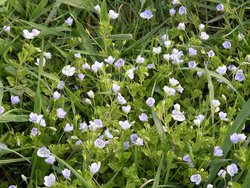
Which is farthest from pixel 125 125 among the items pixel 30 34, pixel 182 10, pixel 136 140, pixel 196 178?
pixel 182 10

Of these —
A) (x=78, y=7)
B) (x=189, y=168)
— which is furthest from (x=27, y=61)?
(x=189, y=168)

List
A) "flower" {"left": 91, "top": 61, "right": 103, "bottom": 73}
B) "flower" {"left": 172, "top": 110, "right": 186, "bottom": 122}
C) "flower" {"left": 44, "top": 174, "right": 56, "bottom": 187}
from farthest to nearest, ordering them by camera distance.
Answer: "flower" {"left": 91, "top": 61, "right": 103, "bottom": 73}
"flower" {"left": 172, "top": 110, "right": 186, "bottom": 122}
"flower" {"left": 44, "top": 174, "right": 56, "bottom": 187}

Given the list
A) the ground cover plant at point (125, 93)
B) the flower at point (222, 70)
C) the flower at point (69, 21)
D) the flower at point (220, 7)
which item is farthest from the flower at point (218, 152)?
the flower at point (69, 21)

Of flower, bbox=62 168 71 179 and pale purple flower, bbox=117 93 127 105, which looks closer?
flower, bbox=62 168 71 179

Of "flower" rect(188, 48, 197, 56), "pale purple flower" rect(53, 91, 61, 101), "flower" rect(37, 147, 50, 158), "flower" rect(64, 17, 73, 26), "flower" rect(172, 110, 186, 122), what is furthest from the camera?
"flower" rect(64, 17, 73, 26)

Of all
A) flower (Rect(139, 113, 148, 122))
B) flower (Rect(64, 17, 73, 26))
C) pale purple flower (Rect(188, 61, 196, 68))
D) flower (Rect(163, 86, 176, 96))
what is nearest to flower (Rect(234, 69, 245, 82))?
pale purple flower (Rect(188, 61, 196, 68))

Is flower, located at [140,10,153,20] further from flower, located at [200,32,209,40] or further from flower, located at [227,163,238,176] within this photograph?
flower, located at [227,163,238,176]

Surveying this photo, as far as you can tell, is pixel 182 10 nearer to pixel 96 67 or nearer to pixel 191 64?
pixel 191 64

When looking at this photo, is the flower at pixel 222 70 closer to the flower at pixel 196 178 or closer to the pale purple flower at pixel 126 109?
the pale purple flower at pixel 126 109
